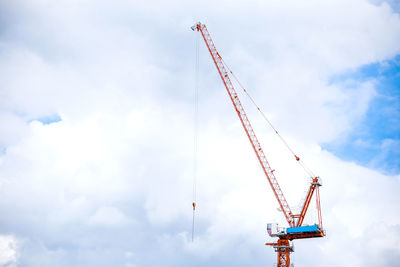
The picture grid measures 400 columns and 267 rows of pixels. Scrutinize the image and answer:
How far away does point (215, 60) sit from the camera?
13238cm

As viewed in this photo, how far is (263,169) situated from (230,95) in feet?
109

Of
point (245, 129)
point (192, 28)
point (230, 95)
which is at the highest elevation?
point (192, 28)

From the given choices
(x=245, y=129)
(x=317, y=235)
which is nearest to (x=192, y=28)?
(x=245, y=129)

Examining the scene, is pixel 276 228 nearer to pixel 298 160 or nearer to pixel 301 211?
pixel 301 211

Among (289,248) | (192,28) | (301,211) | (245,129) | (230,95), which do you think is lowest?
(289,248)

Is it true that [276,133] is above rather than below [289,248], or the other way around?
above

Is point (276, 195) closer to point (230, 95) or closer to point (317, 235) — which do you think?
point (317, 235)

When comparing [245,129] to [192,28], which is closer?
[245,129]

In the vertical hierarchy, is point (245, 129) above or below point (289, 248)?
above

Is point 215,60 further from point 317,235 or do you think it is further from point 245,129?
point 317,235

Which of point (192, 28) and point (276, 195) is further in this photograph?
point (192, 28)

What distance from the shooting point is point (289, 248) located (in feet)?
426

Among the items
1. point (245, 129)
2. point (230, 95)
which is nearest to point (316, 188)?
point (245, 129)

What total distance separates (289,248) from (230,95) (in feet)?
221
